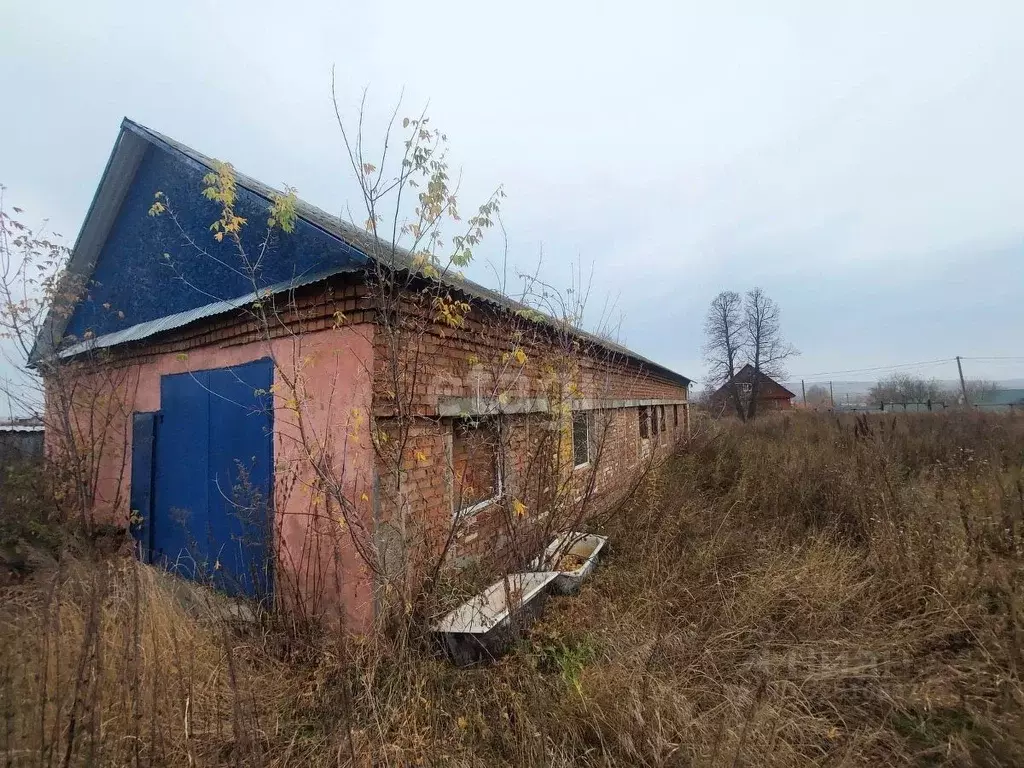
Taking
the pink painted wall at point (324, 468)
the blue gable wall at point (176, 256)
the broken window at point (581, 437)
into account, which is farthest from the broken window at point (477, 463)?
the broken window at point (581, 437)

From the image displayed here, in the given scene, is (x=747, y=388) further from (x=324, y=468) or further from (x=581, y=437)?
(x=324, y=468)

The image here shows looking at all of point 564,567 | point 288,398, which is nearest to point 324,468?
point 288,398

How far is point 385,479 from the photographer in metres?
3.53

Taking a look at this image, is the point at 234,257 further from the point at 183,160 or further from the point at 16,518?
the point at 16,518

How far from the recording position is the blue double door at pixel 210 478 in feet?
13.6

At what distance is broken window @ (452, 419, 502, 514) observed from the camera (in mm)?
4500

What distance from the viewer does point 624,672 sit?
9.62 ft

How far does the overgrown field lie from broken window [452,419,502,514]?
1.26 m

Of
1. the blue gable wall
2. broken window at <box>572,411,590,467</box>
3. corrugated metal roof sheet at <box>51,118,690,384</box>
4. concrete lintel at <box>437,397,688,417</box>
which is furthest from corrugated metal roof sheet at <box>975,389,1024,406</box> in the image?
the blue gable wall

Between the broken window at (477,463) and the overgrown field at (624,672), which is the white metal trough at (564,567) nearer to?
the overgrown field at (624,672)

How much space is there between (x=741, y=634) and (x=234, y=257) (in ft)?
19.2

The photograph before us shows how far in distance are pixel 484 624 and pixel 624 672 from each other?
101 cm

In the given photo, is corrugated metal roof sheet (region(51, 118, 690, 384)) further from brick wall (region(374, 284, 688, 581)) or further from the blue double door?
the blue double door

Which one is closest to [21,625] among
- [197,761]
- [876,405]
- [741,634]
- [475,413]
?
[197,761]
